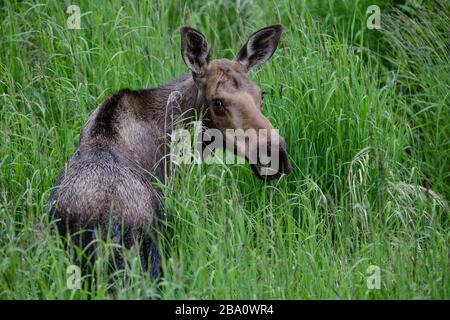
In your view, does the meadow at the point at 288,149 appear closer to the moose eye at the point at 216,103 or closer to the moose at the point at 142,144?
the moose at the point at 142,144

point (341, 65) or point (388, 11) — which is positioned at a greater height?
point (388, 11)

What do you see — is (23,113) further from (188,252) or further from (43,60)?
(188,252)

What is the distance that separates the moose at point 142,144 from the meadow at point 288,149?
195 millimetres

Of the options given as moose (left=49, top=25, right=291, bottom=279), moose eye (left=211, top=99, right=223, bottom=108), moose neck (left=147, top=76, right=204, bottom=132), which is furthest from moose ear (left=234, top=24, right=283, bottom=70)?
moose eye (left=211, top=99, right=223, bottom=108)

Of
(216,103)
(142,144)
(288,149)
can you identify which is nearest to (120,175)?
(142,144)

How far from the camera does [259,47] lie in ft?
24.2

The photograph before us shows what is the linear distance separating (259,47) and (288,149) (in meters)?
1.00

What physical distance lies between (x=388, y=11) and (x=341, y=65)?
1.32 metres

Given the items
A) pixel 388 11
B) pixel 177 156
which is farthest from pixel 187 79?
pixel 388 11

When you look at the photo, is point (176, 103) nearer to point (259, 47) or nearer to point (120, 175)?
point (259, 47)

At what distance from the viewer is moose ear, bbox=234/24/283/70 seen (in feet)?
23.9

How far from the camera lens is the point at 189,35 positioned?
6973mm

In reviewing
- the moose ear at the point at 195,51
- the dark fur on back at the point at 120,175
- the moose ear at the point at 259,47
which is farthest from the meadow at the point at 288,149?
the moose ear at the point at 195,51

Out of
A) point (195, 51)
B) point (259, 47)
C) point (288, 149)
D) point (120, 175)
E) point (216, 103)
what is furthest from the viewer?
point (288, 149)
